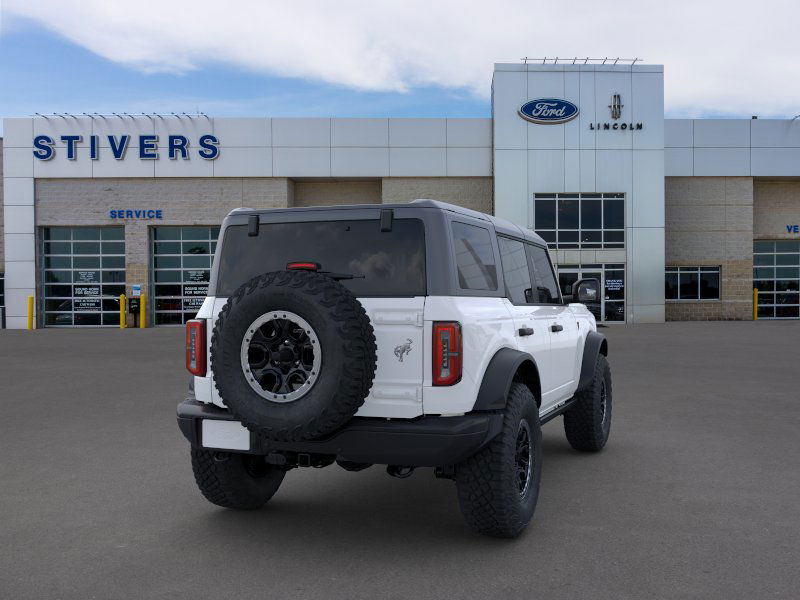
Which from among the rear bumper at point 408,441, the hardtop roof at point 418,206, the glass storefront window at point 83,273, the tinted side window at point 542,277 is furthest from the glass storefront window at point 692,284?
the rear bumper at point 408,441

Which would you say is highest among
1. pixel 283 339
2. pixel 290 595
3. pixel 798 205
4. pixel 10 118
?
pixel 10 118

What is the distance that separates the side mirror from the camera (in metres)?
6.43

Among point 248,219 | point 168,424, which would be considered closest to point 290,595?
point 248,219

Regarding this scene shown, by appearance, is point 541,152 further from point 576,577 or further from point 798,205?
point 576,577

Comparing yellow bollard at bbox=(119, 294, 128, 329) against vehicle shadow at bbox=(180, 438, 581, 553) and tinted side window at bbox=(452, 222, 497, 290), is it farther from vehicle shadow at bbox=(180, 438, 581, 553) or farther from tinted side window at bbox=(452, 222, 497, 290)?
tinted side window at bbox=(452, 222, 497, 290)

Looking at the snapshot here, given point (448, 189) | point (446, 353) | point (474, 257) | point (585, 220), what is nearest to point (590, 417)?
point (474, 257)

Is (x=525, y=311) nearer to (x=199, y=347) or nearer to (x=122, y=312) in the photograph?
(x=199, y=347)

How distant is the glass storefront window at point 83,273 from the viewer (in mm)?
32188

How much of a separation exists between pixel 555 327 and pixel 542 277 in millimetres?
582

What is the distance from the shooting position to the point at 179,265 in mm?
32250

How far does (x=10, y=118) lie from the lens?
31484mm

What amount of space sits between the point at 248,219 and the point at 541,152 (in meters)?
27.8

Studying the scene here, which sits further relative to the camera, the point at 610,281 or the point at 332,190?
the point at 332,190

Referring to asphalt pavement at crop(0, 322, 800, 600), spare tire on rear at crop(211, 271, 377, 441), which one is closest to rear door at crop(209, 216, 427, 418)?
spare tire on rear at crop(211, 271, 377, 441)
